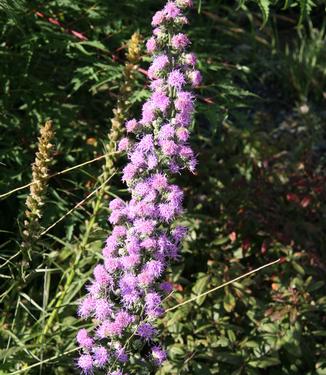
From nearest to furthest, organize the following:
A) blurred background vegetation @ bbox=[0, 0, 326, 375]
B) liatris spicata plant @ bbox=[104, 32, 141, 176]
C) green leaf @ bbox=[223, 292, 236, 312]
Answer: liatris spicata plant @ bbox=[104, 32, 141, 176]
blurred background vegetation @ bbox=[0, 0, 326, 375]
green leaf @ bbox=[223, 292, 236, 312]

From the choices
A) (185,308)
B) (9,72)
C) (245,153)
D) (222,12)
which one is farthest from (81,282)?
(222,12)

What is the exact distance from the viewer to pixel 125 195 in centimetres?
380

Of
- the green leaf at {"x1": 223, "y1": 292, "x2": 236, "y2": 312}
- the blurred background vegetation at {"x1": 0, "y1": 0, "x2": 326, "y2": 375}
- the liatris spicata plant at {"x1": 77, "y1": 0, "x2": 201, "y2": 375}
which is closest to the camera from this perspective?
the liatris spicata plant at {"x1": 77, "y1": 0, "x2": 201, "y2": 375}

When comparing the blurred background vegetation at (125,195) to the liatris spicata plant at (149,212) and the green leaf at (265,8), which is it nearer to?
the green leaf at (265,8)

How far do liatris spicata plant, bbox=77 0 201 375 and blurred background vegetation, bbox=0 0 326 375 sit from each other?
44cm

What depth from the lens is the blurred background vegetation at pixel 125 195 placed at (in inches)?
117

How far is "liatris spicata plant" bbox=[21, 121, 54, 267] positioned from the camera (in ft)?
6.98

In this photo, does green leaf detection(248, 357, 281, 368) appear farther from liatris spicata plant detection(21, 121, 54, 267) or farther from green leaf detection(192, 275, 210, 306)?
liatris spicata plant detection(21, 121, 54, 267)

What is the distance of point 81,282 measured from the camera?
2.91 metres

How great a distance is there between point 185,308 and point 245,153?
1679 millimetres

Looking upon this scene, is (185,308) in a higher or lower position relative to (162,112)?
lower

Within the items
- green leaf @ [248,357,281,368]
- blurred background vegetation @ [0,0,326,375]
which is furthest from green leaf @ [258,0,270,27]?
green leaf @ [248,357,281,368]

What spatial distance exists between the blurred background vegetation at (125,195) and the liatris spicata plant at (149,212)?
0.44 metres

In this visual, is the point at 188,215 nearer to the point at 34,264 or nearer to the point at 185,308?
the point at 185,308
